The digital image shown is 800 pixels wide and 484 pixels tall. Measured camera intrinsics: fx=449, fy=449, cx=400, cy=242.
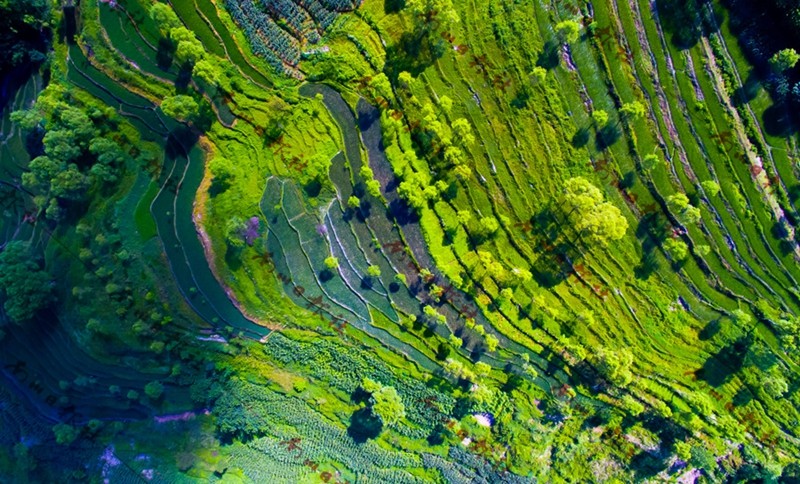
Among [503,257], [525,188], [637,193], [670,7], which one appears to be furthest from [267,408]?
[670,7]

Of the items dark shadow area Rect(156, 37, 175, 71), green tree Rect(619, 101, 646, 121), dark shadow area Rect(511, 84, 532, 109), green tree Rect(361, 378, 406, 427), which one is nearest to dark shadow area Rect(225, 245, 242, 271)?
green tree Rect(361, 378, 406, 427)

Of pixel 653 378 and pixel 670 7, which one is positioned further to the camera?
pixel 653 378

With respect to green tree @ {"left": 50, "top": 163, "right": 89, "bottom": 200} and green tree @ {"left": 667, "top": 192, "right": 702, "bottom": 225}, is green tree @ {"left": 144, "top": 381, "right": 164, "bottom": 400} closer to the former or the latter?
green tree @ {"left": 50, "top": 163, "right": 89, "bottom": 200}

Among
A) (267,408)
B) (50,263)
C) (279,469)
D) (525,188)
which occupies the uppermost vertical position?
(525,188)

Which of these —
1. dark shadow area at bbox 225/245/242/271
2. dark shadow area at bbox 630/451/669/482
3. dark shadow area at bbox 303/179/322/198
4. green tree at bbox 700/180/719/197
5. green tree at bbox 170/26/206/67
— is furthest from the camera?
A: dark shadow area at bbox 630/451/669/482

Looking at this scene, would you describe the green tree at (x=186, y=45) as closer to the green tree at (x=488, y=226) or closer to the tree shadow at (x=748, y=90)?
the green tree at (x=488, y=226)

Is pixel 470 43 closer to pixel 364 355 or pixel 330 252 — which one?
pixel 330 252

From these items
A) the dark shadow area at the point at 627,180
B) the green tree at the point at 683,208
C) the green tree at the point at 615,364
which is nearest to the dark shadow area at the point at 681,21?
the dark shadow area at the point at 627,180
